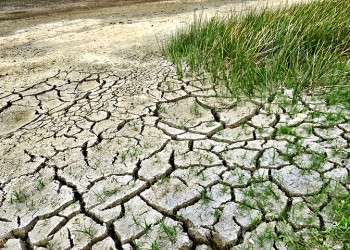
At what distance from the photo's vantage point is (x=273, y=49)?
11.9ft

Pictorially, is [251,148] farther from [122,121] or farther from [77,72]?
[77,72]

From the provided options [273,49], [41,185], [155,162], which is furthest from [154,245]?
[273,49]

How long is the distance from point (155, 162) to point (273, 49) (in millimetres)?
1705

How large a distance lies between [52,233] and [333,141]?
1808mm

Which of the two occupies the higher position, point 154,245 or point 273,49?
point 273,49

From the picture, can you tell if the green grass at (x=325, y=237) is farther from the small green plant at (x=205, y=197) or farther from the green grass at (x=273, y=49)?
the green grass at (x=273, y=49)

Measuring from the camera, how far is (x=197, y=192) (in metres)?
2.30

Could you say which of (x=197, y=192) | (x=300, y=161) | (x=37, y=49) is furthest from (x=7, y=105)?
(x=300, y=161)

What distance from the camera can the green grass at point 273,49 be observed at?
10.9 feet

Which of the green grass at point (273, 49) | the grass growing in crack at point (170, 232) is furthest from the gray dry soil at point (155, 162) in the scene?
the green grass at point (273, 49)

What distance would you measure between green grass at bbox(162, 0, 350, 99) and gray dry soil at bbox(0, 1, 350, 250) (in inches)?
7.7

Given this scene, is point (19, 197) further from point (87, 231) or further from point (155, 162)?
point (155, 162)

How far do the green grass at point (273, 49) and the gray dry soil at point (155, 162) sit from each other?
0.20 metres

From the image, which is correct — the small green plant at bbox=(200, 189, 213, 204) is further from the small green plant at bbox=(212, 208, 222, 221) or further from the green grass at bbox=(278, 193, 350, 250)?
the green grass at bbox=(278, 193, 350, 250)
